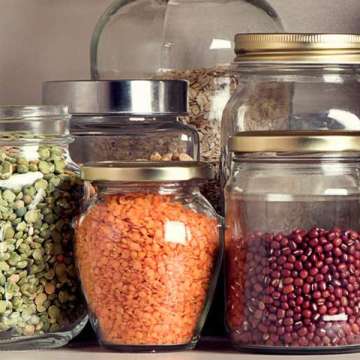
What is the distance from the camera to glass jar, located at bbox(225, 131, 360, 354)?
34.6 inches

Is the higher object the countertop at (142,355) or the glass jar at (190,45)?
the glass jar at (190,45)

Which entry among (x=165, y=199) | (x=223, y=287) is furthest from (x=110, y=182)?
(x=223, y=287)

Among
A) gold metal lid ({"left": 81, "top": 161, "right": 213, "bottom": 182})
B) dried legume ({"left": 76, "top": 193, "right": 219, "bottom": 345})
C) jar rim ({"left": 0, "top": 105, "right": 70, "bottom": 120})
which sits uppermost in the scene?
jar rim ({"left": 0, "top": 105, "right": 70, "bottom": 120})

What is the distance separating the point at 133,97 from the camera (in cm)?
98

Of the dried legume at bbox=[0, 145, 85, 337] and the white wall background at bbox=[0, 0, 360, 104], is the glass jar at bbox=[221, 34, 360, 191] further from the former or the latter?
the white wall background at bbox=[0, 0, 360, 104]

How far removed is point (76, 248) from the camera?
93cm

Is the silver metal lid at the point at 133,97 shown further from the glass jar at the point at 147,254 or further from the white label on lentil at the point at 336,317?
the white label on lentil at the point at 336,317

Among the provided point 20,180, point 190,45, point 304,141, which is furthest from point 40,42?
point 304,141

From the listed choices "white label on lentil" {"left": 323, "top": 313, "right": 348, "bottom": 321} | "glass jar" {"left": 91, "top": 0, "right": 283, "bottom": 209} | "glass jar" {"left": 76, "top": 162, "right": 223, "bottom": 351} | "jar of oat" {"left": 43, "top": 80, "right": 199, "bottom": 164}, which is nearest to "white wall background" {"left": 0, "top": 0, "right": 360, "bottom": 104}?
"glass jar" {"left": 91, "top": 0, "right": 283, "bottom": 209}

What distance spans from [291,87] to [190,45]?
5.5 inches

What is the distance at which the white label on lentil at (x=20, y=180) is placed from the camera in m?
0.92

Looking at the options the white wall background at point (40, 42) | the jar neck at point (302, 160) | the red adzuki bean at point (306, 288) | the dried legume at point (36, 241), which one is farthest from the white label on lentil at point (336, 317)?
the white wall background at point (40, 42)

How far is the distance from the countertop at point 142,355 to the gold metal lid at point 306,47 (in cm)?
24

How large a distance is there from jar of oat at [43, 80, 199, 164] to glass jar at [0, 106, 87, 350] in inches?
1.5
